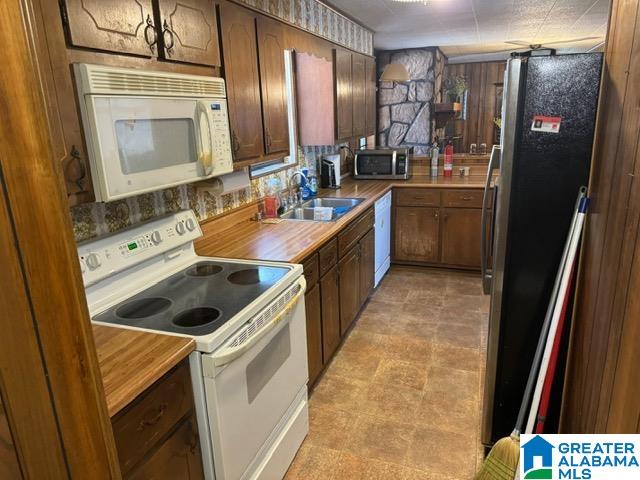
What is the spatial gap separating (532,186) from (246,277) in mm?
1189

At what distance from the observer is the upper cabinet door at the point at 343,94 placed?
335 centimetres

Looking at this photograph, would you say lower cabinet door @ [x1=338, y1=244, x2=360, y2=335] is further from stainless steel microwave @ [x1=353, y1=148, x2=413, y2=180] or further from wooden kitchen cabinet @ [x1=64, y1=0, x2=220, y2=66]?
stainless steel microwave @ [x1=353, y1=148, x2=413, y2=180]

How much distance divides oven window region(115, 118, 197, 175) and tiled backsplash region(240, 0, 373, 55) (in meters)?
0.89

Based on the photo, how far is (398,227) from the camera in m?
4.36

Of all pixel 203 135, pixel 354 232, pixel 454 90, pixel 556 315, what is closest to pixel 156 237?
pixel 203 135

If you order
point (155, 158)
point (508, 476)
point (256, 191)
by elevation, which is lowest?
point (508, 476)

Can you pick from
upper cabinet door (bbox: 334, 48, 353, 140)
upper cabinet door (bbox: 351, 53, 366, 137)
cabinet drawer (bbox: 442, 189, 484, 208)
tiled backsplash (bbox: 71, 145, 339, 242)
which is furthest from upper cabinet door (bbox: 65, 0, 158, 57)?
cabinet drawer (bbox: 442, 189, 484, 208)

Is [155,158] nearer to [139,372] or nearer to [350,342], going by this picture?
[139,372]

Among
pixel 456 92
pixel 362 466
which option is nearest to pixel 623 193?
pixel 362 466

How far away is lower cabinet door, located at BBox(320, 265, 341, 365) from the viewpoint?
8.33 ft

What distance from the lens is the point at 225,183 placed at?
7.98 ft

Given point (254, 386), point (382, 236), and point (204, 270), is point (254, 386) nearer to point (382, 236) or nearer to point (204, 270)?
point (204, 270)

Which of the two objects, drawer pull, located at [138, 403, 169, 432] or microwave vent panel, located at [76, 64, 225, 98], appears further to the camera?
microwave vent panel, located at [76, 64, 225, 98]

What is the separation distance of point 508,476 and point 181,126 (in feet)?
5.38
